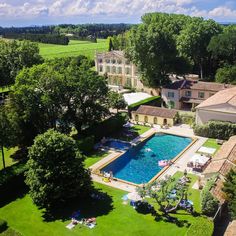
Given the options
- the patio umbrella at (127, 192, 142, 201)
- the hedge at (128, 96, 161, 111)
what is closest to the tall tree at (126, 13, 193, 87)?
the hedge at (128, 96, 161, 111)

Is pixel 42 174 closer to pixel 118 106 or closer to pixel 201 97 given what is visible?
pixel 118 106

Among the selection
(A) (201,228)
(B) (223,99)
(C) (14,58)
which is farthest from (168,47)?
(A) (201,228)

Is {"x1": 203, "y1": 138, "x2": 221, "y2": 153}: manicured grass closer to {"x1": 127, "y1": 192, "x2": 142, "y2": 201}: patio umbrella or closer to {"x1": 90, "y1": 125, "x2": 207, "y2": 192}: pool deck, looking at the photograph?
{"x1": 90, "y1": 125, "x2": 207, "y2": 192}: pool deck

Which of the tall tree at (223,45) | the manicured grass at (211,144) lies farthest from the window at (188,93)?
the tall tree at (223,45)

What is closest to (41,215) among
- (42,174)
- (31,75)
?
(42,174)

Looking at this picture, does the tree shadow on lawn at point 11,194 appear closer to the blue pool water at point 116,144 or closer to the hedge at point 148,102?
the blue pool water at point 116,144

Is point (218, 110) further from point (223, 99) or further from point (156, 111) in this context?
point (156, 111)
